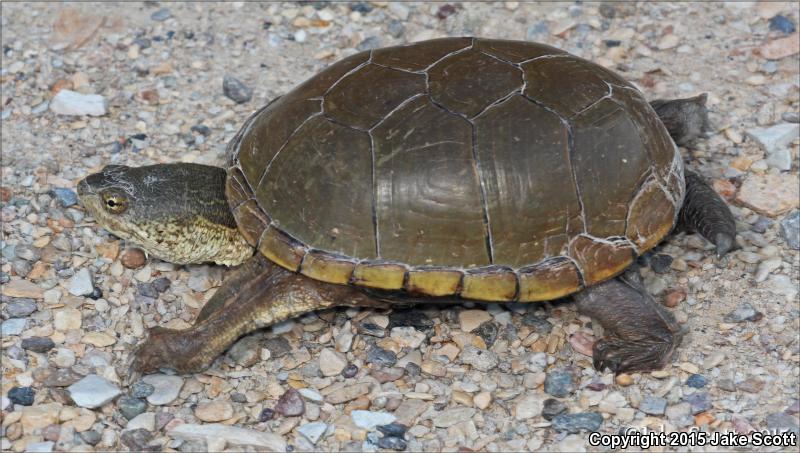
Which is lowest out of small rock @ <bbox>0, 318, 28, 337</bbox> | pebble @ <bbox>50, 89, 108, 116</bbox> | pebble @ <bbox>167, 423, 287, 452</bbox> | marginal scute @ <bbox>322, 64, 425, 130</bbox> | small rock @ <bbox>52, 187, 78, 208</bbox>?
pebble @ <bbox>167, 423, 287, 452</bbox>

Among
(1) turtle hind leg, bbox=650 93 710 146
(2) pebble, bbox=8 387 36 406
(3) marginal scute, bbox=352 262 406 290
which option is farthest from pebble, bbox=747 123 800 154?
(2) pebble, bbox=8 387 36 406

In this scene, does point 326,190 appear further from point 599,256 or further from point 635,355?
point 635,355

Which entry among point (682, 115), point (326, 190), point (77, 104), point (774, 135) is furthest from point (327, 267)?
point (774, 135)

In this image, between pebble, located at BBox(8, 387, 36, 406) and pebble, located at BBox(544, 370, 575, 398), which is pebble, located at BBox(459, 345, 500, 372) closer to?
pebble, located at BBox(544, 370, 575, 398)

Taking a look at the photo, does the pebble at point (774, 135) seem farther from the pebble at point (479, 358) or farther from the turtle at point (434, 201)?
the pebble at point (479, 358)

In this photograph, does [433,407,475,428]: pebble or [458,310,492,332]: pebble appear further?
[458,310,492,332]: pebble

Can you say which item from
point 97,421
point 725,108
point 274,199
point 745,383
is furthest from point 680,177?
point 97,421
